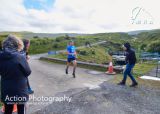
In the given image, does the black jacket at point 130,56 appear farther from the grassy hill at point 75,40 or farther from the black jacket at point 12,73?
the black jacket at point 12,73

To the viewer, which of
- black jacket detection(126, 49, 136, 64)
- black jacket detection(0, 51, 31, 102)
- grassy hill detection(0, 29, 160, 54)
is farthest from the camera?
grassy hill detection(0, 29, 160, 54)

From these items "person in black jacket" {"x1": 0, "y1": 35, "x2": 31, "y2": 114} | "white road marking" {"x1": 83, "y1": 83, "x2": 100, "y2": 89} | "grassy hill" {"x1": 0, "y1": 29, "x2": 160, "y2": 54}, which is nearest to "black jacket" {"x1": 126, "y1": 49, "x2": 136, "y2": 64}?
"white road marking" {"x1": 83, "y1": 83, "x2": 100, "y2": 89}

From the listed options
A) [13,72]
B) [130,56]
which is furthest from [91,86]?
[13,72]

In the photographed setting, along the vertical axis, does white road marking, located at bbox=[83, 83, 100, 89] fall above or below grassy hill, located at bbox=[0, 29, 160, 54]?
below

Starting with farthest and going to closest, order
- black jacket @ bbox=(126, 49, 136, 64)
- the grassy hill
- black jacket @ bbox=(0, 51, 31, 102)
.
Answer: the grassy hill → black jacket @ bbox=(126, 49, 136, 64) → black jacket @ bbox=(0, 51, 31, 102)

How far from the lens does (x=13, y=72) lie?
3.27m

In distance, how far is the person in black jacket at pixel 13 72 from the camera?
3.25 metres

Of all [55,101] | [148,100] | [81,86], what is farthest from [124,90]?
[55,101]

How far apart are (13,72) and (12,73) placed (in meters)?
0.02

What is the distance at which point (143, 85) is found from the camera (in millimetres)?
8031

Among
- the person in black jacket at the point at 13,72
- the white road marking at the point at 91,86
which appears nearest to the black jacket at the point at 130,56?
the white road marking at the point at 91,86

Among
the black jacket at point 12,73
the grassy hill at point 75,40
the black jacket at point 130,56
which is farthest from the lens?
the grassy hill at point 75,40

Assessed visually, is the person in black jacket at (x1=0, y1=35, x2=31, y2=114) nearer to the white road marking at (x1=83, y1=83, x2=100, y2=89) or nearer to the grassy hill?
the white road marking at (x1=83, y1=83, x2=100, y2=89)

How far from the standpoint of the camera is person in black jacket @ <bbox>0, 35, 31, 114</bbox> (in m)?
3.25
